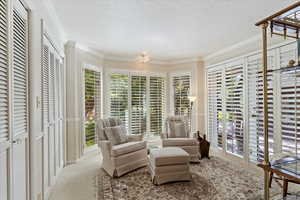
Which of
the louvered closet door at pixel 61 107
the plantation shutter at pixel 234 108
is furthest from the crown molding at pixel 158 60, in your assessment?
the louvered closet door at pixel 61 107

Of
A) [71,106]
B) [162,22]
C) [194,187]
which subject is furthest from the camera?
[71,106]

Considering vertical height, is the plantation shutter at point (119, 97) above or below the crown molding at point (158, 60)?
below

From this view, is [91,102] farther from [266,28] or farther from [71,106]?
[266,28]

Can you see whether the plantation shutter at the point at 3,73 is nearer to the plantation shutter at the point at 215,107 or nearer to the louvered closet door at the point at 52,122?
the louvered closet door at the point at 52,122

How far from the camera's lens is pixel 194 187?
2775 millimetres

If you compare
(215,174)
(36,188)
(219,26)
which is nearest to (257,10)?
(219,26)

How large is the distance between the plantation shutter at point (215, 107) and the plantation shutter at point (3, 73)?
412cm

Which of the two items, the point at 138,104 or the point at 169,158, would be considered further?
the point at 138,104

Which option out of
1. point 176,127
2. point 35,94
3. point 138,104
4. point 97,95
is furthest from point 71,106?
point 176,127

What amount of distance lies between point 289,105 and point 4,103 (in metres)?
3.51

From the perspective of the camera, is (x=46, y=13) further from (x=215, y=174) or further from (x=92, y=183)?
(x=215, y=174)

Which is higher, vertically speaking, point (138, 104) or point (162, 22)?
point (162, 22)

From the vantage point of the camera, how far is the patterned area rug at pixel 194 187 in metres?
2.52

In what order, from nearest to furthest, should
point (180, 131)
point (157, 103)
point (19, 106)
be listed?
1. point (19, 106)
2. point (180, 131)
3. point (157, 103)
